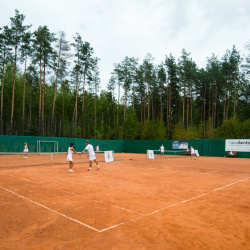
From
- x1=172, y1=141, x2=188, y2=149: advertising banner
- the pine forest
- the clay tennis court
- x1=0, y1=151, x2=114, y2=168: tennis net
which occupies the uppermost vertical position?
the pine forest

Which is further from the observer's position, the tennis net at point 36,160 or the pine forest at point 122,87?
the pine forest at point 122,87

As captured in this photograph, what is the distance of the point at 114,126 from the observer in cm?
5134

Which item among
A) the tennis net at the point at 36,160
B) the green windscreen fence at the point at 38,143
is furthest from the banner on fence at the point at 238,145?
the green windscreen fence at the point at 38,143

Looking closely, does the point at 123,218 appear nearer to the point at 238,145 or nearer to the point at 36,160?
the point at 36,160

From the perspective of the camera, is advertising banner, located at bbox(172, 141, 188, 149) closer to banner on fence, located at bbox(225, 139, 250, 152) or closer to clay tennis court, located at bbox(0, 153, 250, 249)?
banner on fence, located at bbox(225, 139, 250, 152)

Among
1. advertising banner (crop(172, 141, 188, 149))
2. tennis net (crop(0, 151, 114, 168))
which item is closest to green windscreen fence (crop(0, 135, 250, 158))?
advertising banner (crop(172, 141, 188, 149))

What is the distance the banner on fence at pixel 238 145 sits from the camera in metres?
26.3

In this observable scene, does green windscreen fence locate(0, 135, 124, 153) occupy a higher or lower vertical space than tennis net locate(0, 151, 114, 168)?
higher

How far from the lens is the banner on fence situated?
26.3m

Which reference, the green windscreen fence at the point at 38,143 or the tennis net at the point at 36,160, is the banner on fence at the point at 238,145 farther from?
the green windscreen fence at the point at 38,143

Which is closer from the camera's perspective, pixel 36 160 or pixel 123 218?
pixel 123 218

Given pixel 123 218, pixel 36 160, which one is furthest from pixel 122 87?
pixel 123 218

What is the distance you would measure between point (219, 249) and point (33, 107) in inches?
1904

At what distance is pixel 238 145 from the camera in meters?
27.0
